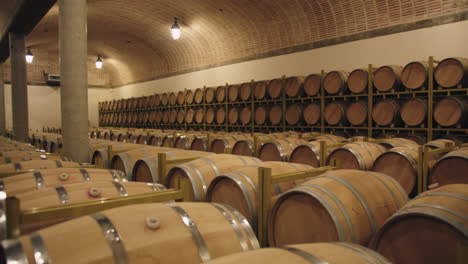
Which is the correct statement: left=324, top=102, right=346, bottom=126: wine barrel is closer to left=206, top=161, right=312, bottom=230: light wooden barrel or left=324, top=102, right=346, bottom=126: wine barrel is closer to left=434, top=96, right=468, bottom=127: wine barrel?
left=434, top=96, right=468, bottom=127: wine barrel

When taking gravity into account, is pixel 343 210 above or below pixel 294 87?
below

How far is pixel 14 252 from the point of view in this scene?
4.33ft

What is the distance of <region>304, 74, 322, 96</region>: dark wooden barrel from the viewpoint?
8.84m

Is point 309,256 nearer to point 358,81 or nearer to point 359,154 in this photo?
point 359,154

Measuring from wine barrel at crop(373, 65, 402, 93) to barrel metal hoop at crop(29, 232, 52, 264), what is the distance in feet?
24.9

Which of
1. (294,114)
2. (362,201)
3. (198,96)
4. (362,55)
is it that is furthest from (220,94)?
(362,201)

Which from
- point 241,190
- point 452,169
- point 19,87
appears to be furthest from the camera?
point 19,87

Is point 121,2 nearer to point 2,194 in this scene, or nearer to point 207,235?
point 2,194

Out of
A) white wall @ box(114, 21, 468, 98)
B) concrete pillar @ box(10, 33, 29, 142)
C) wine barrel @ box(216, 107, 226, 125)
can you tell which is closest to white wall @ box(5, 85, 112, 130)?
concrete pillar @ box(10, 33, 29, 142)

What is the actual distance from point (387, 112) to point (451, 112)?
127 centimetres

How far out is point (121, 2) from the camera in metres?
12.2

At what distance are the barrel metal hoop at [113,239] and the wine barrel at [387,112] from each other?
7.20 meters

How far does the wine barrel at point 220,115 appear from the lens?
12070 millimetres

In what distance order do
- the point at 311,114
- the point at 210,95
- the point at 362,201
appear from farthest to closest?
1. the point at 210,95
2. the point at 311,114
3. the point at 362,201
